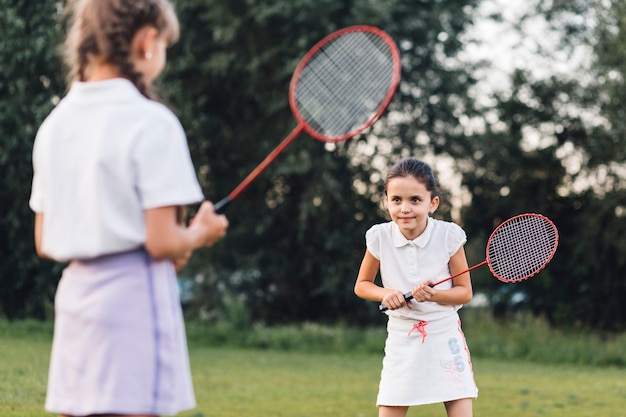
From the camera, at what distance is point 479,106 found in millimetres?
19594

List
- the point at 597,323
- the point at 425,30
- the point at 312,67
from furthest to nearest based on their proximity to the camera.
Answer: the point at 597,323
the point at 425,30
the point at 312,67

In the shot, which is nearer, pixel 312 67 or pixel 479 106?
pixel 312 67

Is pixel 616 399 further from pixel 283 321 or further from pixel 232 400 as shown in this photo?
pixel 283 321

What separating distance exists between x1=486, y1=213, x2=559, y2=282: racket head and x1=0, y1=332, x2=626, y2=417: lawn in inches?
142

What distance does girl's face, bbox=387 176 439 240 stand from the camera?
5137 mm

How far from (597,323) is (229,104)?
8.73 meters

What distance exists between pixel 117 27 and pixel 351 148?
1658 cm

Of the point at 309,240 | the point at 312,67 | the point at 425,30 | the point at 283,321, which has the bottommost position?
the point at 283,321

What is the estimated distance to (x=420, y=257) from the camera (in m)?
5.20

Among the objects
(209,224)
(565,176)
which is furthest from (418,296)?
(565,176)

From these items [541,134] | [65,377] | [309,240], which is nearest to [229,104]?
[309,240]

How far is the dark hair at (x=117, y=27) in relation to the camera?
9.34 ft

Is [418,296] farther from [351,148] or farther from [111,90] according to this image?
[351,148]

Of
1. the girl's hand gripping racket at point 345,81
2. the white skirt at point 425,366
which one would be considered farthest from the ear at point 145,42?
the white skirt at point 425,366
